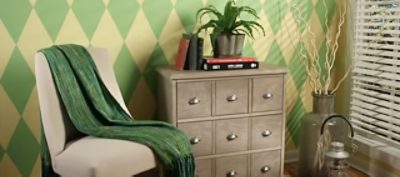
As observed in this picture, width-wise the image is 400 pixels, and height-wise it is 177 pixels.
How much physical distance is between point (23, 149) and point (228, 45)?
1319mm

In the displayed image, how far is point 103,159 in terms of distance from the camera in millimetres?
1686

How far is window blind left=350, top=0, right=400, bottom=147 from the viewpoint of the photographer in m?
2.51

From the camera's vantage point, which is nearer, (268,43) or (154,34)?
(154,34)

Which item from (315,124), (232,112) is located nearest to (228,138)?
(232,112)

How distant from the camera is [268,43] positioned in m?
2.81

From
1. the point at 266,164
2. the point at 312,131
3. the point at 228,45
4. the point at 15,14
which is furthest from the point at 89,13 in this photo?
the point at 312,131

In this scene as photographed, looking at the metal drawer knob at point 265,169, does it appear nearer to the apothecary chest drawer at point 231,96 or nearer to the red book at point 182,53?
the apothecary chest drawer at point 231,96

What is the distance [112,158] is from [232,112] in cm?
87

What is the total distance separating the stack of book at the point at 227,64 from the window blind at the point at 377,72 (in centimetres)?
85

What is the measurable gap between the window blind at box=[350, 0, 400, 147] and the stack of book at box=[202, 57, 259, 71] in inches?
33.3

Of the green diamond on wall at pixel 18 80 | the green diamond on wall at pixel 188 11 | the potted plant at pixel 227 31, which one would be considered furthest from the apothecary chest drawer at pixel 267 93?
the green diamond on wall at pixel 18 80

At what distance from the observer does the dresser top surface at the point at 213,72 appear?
222 cm

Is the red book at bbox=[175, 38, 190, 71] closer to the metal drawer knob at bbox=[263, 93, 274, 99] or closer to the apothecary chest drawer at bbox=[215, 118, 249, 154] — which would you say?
the apothecary chest drawer at bbox=[215, 118, 249, 154]

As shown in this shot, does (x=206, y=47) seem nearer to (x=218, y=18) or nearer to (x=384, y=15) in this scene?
(x=218, y=18)
